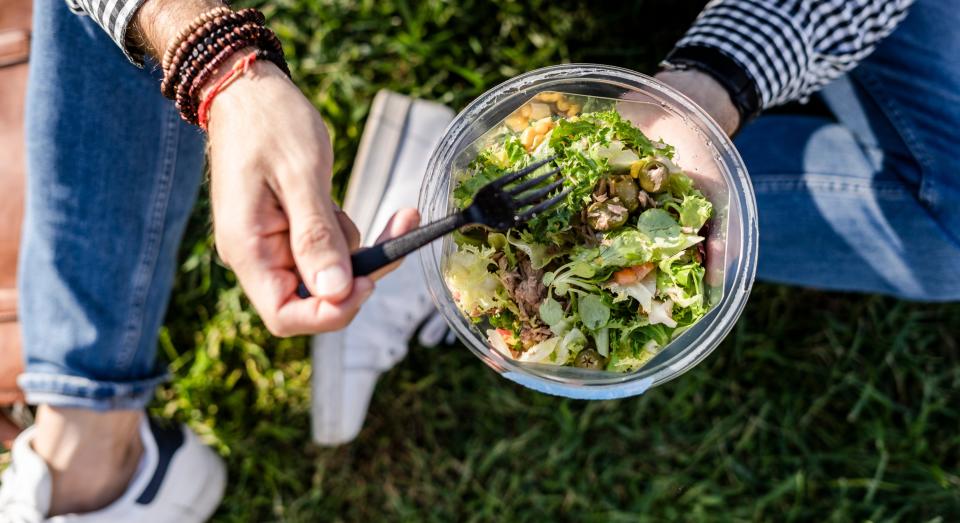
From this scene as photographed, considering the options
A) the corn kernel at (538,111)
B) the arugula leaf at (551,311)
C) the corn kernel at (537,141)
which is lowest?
the arugula leaf at (551,311)

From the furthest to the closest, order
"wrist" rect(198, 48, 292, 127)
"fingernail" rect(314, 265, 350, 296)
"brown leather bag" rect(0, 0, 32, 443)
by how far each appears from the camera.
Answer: "brown leather bag" rect(0, 0, 32, 443) < "wrist" rect(198, 48, 292, 127) < "fingernail" rect(314, 265, 350, 296)

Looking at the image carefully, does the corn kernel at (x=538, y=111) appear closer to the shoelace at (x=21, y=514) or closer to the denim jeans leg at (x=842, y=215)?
the denim jeans leg at (x=842, y=215)

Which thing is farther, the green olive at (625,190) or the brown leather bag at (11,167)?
the brown leather bag at (11,167)

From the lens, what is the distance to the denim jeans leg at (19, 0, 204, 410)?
2.06m

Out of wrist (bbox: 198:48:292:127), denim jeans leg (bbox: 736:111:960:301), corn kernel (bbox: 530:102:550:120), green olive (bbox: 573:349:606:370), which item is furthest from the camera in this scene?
denim jeans leg (bbox: 736:111:960:301)

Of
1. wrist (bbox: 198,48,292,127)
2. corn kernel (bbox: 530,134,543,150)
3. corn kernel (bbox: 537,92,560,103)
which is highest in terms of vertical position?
wrist (bbox: 198,48,292,127)

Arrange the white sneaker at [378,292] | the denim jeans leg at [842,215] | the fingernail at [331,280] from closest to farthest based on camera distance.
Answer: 1. the fingernail at [331,280]
2. the denim jeans leg at [842,215]
3. the white sneaker at [378,292]

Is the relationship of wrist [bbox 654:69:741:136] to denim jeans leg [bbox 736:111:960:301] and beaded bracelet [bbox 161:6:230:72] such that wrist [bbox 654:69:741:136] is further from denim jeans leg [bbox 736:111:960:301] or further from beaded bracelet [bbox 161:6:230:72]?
beaded bracelet [bbox 161:6:230:72]

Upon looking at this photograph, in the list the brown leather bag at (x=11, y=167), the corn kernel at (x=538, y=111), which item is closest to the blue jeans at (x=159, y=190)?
the brown leather bag at (x=11, y=167)

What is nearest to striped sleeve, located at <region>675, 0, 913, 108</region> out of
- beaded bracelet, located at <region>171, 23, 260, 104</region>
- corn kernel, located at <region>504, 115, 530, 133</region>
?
corn kernel, located at <region>504, 115, 530, 133</region>

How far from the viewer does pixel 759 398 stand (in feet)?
9.52

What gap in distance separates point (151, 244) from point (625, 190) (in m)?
1.51

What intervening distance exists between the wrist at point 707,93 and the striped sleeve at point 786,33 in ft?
0.25

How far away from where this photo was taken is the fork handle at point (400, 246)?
1420mm
